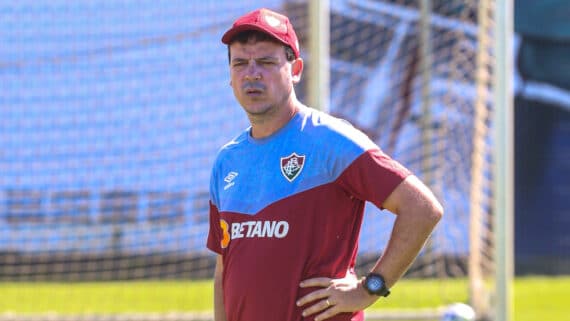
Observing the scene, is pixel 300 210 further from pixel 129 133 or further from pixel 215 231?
pixel 129 133

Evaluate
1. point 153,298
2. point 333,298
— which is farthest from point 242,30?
point 153,298

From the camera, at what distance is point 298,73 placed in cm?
322

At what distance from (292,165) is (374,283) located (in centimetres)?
40

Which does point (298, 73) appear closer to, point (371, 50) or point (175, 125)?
point (175, 125)

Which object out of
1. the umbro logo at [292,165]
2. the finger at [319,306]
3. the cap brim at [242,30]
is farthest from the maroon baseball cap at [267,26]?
the finger at [319,306]

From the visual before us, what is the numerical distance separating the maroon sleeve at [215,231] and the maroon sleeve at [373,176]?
517mm

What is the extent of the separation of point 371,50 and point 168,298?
9.39 ft

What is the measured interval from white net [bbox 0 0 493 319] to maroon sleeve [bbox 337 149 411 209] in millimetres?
5658

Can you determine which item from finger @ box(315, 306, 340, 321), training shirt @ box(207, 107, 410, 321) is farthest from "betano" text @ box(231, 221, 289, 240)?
finger @ box(315, 306, 340, 321)

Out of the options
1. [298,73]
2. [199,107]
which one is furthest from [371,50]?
[298,73]

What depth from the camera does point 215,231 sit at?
342 centimetres

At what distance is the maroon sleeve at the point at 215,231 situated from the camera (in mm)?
3369

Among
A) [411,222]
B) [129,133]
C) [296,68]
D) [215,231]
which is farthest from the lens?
[129,133]

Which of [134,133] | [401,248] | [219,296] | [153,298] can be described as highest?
[401,248]
